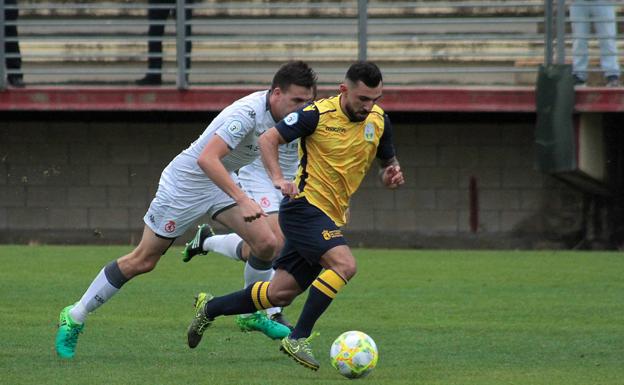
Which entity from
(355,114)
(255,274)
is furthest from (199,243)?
(355,114)

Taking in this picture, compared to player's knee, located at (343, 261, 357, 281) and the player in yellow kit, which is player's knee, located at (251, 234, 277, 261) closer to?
the player in yellow kit

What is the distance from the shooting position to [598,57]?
15.7m

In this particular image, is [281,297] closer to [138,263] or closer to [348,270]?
[348,270]


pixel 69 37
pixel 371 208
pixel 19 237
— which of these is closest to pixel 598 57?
pixel 371 208

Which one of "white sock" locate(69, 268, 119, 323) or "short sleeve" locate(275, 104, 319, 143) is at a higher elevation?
"short sleeve" locate(275, 104, 319, 143)

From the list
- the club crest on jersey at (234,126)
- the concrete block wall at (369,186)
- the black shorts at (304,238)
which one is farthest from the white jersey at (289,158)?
the concrete block wall at (369,186)

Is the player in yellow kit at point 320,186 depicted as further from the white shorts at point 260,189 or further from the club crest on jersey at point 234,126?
the white shorts at point 260,189

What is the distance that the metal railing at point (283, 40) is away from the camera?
16.0m

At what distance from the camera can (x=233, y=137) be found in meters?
7.48

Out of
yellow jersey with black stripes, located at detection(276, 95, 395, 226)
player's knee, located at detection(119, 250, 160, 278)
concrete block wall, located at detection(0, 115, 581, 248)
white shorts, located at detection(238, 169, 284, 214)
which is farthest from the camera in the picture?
concrete block wall, located at detection(0, 115, 581, 248)

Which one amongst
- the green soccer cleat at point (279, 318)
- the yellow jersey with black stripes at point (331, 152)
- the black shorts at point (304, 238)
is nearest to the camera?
the black shorts at point (304, 238)

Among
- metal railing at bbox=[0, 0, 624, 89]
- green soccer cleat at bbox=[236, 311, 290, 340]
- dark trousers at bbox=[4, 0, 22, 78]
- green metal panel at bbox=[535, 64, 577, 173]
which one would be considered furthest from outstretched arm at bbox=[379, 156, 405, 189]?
dark trousers at bbox=[4, 0, 22, 78]

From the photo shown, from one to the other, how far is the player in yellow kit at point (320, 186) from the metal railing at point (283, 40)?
8.37 meters

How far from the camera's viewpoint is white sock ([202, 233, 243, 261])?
31.2 ft
